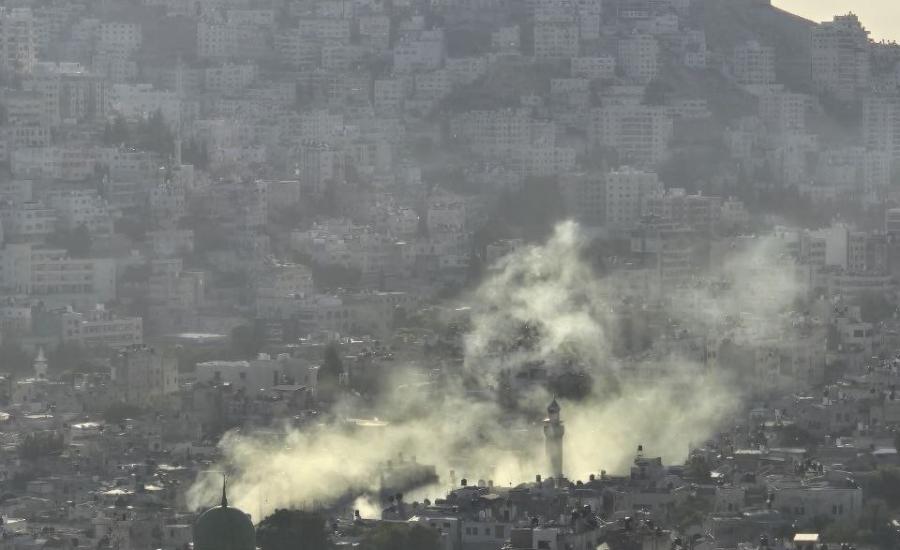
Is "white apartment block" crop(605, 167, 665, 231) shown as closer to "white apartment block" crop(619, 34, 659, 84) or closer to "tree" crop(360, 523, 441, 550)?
"white apartment block" crop(619, 34, 659, 84)

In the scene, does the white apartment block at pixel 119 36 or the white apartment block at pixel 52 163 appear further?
the white apartment block at pixel 119 36

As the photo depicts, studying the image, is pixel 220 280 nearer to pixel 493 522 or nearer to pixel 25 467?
pixel 25 467

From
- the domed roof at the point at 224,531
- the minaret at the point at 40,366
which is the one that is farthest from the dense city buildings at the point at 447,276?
the minaret at the point at 40,366

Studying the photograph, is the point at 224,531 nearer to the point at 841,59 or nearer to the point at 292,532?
the point at 292,532

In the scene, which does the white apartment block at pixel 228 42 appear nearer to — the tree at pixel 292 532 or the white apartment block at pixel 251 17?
the white apartment block at pixel 251 17

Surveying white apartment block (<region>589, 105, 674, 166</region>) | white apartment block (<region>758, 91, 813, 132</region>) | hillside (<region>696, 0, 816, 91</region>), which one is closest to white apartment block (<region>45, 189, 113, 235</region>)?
white apartment block (<region>589, 105, 674, 166</region>)

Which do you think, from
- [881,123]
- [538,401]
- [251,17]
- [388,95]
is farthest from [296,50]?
[538,401]
